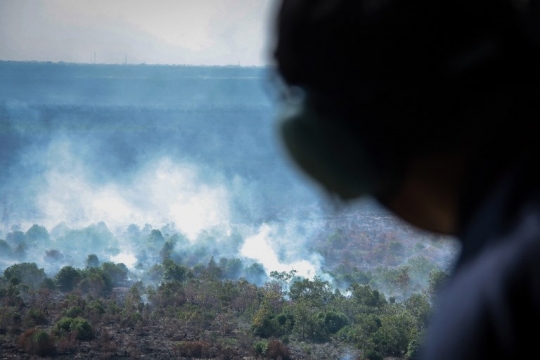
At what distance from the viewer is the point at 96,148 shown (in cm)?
1691

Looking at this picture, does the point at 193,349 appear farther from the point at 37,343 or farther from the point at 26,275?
the point at 26,275

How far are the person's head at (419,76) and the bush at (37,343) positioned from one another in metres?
6.61

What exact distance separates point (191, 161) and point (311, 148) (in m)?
15.1

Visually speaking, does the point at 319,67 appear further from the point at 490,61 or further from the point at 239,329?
the point at 239,329

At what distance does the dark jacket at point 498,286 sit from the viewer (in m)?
0.62

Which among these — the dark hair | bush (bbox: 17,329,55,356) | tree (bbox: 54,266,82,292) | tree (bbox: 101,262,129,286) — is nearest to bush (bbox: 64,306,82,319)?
bush (bbox: 17,329,55,356)

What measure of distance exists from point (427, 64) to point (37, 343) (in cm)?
674

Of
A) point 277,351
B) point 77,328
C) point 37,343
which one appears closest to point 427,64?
point 277,351

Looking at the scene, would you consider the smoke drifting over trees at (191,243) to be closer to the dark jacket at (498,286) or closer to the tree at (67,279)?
the tree at (67,279)

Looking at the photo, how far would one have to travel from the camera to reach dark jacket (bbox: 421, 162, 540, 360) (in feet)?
2.02

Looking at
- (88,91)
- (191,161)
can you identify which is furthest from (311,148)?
(88,91)

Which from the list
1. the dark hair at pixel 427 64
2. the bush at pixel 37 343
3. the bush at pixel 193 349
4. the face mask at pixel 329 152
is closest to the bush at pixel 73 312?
the bush at pixel 37 343

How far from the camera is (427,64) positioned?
2.42 feet

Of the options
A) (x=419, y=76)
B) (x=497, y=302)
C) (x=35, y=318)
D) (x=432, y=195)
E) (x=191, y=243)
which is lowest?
(x=497, y=302)
